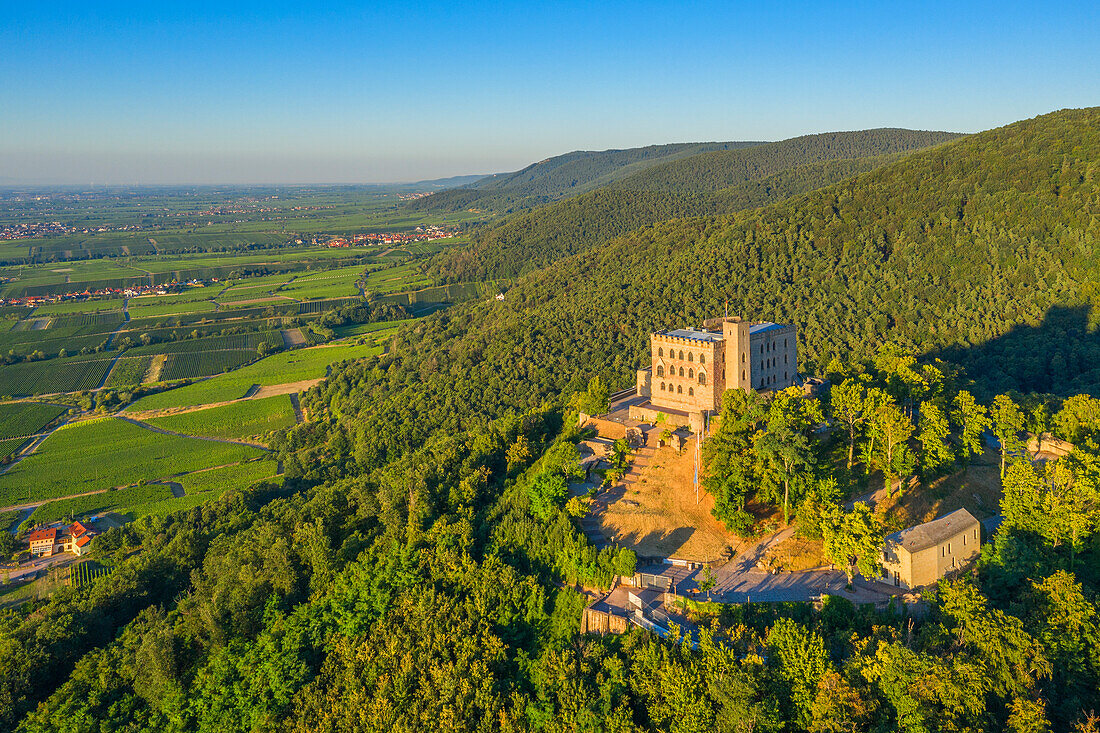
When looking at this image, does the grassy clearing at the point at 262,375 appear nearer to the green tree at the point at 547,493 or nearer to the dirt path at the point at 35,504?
the dirt path at the point at 35,504

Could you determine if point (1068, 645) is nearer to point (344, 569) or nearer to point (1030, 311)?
point (344, 569)

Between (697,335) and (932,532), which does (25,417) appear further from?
(932,532)

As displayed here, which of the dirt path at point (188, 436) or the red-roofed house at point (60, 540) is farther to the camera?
the dirt path at point (188, 436)

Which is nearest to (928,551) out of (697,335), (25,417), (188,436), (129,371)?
(697,335)

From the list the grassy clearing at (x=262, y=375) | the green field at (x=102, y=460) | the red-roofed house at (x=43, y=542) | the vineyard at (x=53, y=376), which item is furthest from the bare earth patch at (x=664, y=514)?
the vineyard at (x=53, y=376)

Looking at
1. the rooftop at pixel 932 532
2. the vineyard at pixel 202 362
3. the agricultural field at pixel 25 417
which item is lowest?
the agricultural field at pixel 25 417

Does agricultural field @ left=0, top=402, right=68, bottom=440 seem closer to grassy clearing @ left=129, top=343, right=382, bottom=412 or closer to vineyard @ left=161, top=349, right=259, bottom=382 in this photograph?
grassy clearing @ left=129, top=343, right=382, bottom=412

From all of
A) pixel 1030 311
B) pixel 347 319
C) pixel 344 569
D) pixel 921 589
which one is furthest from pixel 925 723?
pixel 347 319

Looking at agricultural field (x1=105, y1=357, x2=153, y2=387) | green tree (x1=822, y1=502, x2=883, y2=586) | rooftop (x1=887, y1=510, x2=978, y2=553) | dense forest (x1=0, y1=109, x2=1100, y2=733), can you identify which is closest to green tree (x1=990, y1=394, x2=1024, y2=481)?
dense forest (x1=0, y1=109, x2=1100, y2=733)
